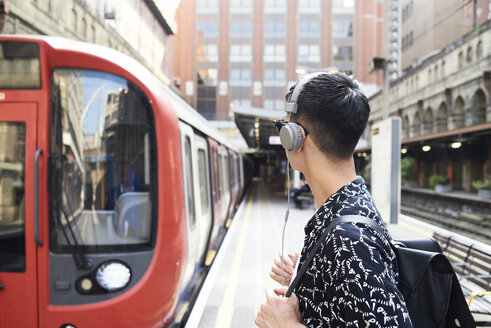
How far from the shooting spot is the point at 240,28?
172 feet

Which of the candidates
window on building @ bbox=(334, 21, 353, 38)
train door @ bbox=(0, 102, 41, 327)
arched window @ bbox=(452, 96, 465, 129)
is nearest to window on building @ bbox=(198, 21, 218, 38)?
window on building @ bbox=(334, 21, 353, 38)

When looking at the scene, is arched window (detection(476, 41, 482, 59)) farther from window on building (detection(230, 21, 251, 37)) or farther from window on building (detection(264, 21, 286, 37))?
window on building (detection(230, 21, 251, 37))

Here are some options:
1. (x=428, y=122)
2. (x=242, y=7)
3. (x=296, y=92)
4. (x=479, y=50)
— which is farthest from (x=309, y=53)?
(x=296, y=92)

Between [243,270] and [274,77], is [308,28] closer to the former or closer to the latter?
[274,77]

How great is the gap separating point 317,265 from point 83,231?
2.28m

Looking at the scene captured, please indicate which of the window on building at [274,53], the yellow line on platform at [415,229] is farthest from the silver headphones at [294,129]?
the window on building at [274,53]

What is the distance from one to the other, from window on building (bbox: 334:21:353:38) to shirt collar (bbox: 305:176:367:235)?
55.9 meters

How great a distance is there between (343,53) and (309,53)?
4572 mm

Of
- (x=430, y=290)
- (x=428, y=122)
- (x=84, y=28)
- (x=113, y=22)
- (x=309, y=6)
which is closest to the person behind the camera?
(x=430, y=290)

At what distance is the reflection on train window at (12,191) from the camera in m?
2.88

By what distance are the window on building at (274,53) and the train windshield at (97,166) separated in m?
52.2

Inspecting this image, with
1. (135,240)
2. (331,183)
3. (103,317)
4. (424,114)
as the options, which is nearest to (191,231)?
(135,240)

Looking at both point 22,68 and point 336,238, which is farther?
point 22,68

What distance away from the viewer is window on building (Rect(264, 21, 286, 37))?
174 ft
